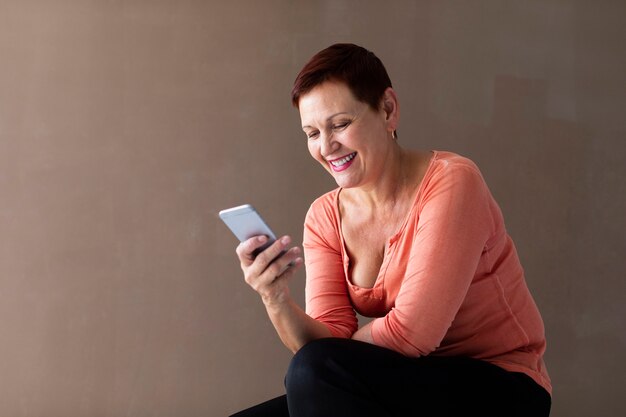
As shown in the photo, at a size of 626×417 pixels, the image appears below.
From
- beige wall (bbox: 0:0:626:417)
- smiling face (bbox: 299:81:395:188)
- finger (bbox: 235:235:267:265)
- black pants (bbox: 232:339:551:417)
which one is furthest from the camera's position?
beige wall (bbox: 0:0:626:417)

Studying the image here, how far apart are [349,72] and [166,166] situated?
1.42 m

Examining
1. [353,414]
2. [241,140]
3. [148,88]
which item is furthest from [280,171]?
[353,414]

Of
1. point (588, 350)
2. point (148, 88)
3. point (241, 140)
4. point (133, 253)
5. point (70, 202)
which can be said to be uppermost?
point (148, 88)

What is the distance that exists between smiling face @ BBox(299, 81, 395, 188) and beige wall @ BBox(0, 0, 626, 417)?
1.21 meters

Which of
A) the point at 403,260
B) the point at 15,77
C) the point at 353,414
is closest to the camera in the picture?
the point at 353,414

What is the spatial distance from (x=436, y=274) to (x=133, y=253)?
1.69 metres

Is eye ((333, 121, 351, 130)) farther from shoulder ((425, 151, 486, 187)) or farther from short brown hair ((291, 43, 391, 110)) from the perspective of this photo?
shoulder ((425, 151, 486, 187))

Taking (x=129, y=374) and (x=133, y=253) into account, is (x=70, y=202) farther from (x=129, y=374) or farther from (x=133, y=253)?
(x=129, y=374)

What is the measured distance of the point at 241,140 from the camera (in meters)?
2.81

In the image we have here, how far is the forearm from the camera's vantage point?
1462 millimetres

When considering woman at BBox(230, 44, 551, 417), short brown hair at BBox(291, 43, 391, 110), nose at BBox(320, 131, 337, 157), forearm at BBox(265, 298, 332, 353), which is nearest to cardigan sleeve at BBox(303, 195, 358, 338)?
woman at BBox(230, 44, 551, 417)

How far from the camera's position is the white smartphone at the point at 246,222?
4.22 ft

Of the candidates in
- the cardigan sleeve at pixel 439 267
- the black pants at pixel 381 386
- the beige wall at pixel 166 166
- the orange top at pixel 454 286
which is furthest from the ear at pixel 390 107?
the beige wall at pixel 166 166

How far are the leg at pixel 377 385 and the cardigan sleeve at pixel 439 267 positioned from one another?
62 mm
